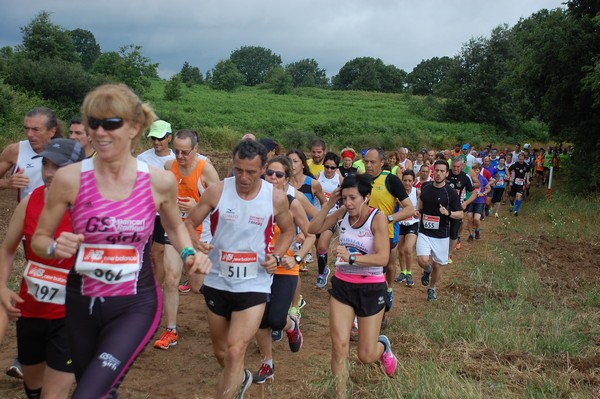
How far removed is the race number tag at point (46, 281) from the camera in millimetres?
3611

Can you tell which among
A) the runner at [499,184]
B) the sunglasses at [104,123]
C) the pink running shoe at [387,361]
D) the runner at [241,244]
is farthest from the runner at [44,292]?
the runner at [499,184]

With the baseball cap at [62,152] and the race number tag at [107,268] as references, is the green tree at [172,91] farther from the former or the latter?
the race number tag at [107,268]

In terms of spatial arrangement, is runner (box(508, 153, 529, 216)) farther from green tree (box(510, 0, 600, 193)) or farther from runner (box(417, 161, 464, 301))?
runner (box(417, 161, 464, 301))

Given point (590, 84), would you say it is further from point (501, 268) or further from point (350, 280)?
point (350, 280)

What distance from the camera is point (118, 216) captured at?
305cm

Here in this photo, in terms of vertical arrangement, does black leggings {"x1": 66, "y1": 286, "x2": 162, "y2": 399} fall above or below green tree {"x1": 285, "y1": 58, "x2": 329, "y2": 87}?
below

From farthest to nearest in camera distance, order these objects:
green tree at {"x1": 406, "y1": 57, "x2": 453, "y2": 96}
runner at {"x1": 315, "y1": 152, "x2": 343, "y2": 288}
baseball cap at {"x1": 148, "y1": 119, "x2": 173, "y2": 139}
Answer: green tree at {"x1": 406, "y1": 57, "x2": 453, "y2": 96} < runner at {"x1": 315, "y1": 152, "x2": 343, "y2": 288} < baseball cap at {"x1": 148, "y1": 119, "x2": 173, "y2": 139}

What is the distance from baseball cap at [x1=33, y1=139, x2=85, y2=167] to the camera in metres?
3.53

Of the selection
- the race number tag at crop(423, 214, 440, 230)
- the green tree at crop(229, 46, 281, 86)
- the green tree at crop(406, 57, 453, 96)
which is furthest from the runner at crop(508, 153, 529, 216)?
the green tree at crop(229, 46, 281, 86)

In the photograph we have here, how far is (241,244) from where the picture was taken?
14.7 feet

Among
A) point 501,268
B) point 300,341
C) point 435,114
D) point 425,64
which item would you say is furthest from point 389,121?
point 425,64

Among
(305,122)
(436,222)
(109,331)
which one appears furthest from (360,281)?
Result: (305,122)

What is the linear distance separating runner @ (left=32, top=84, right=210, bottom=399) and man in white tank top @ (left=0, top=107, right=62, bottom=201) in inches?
88.7

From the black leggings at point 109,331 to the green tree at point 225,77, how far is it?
60.9 m
